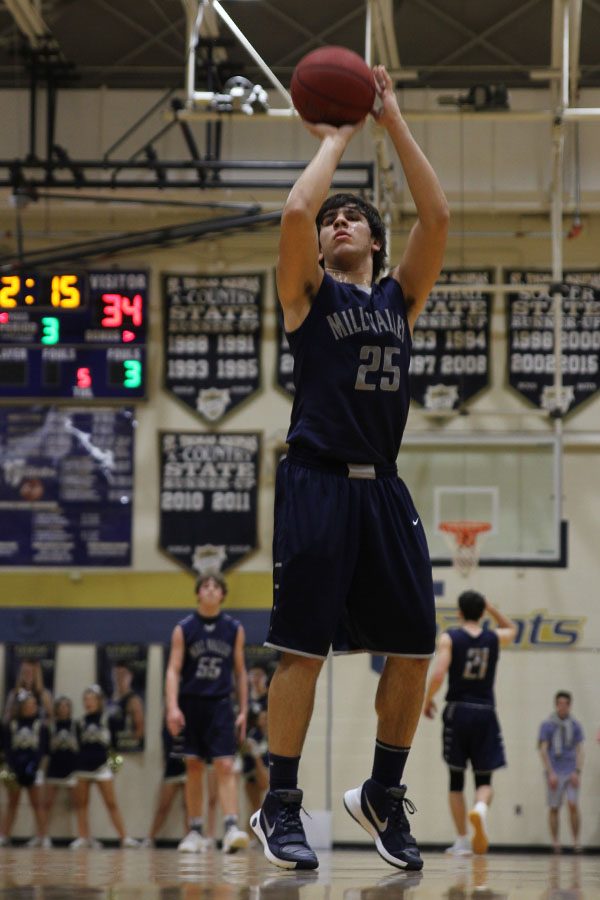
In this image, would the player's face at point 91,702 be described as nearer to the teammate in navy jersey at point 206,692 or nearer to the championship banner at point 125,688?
the championship banner at point 125,688

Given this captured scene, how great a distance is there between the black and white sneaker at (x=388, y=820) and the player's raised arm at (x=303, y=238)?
1.44m

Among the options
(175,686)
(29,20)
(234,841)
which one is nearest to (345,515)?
(234,841)

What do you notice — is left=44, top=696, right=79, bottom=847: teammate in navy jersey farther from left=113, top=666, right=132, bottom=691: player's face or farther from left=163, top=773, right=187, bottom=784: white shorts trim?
left=163, top=773, right=187, bottom=784: white shorts trim

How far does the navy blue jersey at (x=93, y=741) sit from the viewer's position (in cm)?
1287

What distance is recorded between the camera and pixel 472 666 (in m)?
9.76

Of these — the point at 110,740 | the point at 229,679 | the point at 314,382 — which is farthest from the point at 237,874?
the point at 110,740

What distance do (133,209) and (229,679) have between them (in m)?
6.44

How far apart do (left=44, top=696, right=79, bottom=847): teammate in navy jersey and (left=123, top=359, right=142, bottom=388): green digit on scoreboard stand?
3353mm

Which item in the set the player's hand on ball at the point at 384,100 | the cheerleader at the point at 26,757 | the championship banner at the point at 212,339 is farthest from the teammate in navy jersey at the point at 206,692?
the player's hand on ball at the point at 384,100

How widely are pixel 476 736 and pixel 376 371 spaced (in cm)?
657

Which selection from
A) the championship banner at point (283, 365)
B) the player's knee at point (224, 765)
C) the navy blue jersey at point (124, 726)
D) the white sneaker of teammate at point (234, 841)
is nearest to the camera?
the white sneaker of teammate at point (234, 841)

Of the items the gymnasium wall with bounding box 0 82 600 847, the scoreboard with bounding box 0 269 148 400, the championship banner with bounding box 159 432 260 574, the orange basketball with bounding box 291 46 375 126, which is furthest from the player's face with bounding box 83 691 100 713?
the orange basketball with bounding box 291 46 375 126

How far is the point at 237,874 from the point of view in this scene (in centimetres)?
Result: 371

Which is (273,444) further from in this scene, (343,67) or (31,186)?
(343,67)
